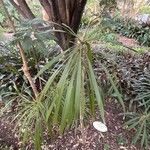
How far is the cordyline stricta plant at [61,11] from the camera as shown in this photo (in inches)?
123

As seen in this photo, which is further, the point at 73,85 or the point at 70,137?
the point at 70,137

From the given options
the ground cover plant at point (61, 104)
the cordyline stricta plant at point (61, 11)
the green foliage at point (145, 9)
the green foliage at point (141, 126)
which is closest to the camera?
the ground cover plant at point (61, 104)

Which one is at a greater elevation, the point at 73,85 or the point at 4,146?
the point at 73,85

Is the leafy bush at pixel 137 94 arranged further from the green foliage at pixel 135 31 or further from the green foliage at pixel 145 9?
the green foliage at pixel 145 9

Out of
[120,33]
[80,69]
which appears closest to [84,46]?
[80,69]

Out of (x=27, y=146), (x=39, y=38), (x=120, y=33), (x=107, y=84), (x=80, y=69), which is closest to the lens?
(x=80, y=69)

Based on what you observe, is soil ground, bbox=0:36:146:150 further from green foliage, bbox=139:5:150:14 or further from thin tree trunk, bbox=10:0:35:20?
green foliage, bbox=139:5:150:14

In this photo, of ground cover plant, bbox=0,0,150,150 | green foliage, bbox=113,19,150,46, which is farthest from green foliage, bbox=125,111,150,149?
green foliage, bbox=113,19,150,46

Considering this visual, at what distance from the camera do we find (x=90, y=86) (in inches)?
80.4

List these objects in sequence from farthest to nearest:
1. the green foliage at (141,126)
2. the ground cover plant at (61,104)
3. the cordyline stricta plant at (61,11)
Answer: the cordyline stricta plant at (61,11) < the green foliage at (141,126) < the ground cover plant at (61,104)

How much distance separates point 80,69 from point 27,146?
1373 millimetres

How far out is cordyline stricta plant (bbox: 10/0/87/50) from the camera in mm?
3129

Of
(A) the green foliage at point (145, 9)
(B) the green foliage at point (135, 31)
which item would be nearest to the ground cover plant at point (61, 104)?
(B) the green foliage at point (135, 31)

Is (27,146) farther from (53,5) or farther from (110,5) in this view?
(110,5)
